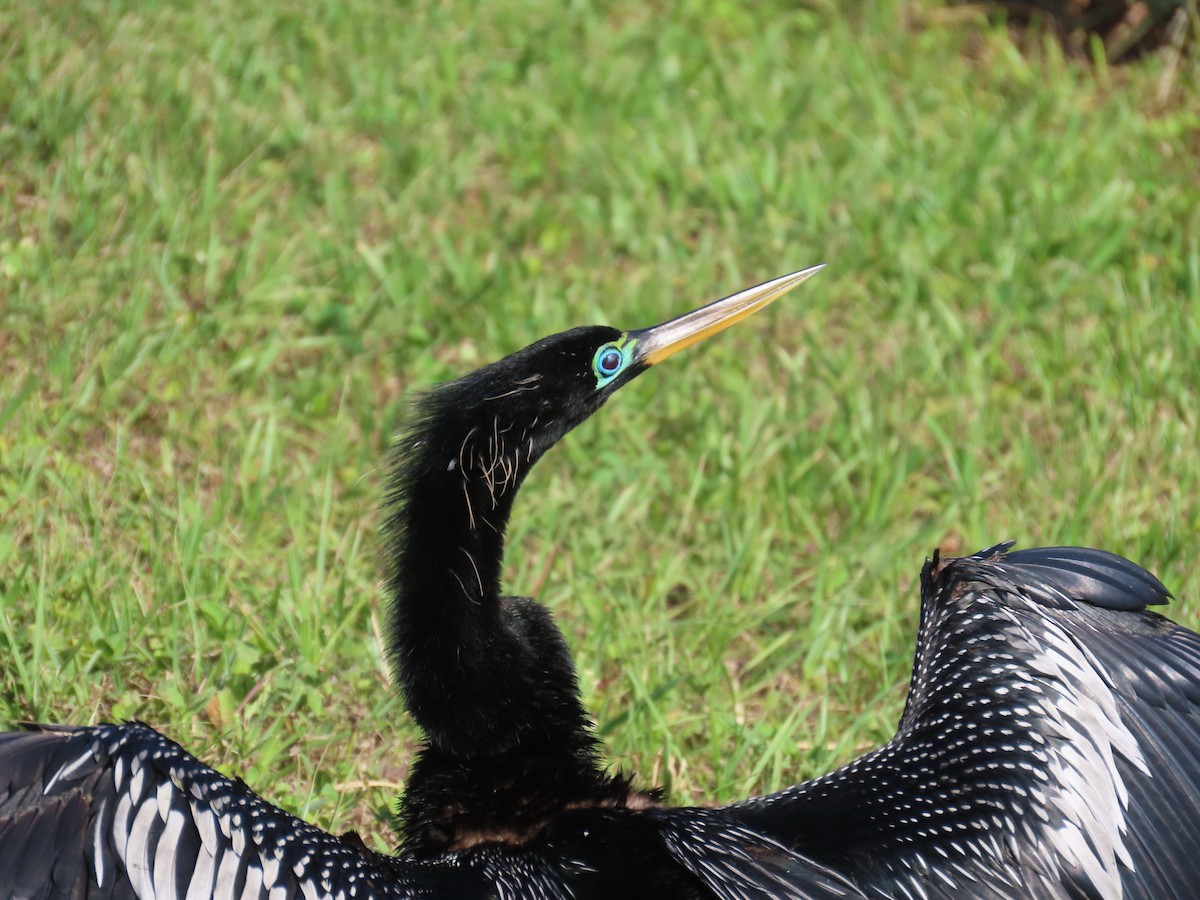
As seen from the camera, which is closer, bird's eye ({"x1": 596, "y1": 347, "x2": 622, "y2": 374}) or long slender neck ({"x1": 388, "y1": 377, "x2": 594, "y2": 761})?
long slender neck ({"x1": 388, "y1": 377, "x2": 594, "y2": 761})

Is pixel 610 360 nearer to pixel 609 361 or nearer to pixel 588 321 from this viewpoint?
pixel 609 361

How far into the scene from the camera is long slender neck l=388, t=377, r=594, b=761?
298 centimetres

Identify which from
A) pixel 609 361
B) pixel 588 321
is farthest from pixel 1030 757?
pixel 588 321

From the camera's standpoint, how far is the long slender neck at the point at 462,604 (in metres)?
2.98

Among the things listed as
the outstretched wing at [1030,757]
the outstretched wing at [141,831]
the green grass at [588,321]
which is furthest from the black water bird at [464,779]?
the green grass at [588,321]

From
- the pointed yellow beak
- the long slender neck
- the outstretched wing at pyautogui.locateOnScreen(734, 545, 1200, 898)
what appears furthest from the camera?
Result: the pointed yellow beak

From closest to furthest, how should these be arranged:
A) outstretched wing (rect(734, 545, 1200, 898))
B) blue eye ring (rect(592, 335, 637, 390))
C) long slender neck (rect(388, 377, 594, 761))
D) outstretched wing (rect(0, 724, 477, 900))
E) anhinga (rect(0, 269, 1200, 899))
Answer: outstretched wing (rect(0, 724, 477, 900))
anhinga (rect(0, 269, 1200, 899))
outstretched wing (rect(734, 545, 1200, 898))
long slender neck (rect(388, 377, 594, 761))
blue eye ring (rect(592, 335, 637, 390))

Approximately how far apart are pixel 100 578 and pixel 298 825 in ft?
5.13

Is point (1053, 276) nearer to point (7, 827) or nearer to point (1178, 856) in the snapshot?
point (1178, 856)

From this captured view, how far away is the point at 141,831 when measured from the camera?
2355mm

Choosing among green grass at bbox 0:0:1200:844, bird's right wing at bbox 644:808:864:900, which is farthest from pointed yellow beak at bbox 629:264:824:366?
bird's right wing at bbox 644:808:864:900

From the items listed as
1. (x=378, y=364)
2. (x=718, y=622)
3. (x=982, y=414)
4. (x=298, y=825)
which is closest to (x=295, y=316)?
(x=378, y=364)

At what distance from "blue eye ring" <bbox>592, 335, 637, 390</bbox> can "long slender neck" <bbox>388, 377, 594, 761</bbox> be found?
291mm

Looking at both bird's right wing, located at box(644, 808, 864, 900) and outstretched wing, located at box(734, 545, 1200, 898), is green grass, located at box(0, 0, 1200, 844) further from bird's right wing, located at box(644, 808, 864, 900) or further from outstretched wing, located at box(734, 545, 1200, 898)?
bird's right wing, located at box(644, 808, 864, 900)
